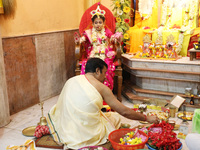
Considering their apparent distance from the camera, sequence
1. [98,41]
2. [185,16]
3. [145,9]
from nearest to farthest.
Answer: [98,41] < [185,16] < [145,9]

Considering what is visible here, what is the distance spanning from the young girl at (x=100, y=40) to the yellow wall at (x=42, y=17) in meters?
0.86

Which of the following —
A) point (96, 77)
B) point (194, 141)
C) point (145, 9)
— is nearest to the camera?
point (194, 141)

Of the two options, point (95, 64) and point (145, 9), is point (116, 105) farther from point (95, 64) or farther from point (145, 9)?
point (145, 9)

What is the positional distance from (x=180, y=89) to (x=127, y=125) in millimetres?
1625

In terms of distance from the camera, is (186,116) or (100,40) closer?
(186,116)

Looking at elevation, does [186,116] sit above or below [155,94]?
below

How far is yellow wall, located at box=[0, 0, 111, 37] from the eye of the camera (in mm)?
4629

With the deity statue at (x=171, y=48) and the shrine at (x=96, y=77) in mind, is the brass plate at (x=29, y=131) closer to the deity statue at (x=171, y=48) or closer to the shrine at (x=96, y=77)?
the shrine at (x=96, y=77)

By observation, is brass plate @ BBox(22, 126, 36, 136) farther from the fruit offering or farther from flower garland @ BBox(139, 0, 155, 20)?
flower garland @ BBox(139, 0, 155, 20)

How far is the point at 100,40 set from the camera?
5.20m

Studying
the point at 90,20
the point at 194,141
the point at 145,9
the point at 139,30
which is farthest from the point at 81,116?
the point at 145,9

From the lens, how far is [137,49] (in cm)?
633

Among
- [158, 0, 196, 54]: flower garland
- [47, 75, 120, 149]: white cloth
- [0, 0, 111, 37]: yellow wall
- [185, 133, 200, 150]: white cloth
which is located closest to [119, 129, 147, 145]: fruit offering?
[47, 75, 120, 149]: white cloth

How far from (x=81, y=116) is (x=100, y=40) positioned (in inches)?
95.7
